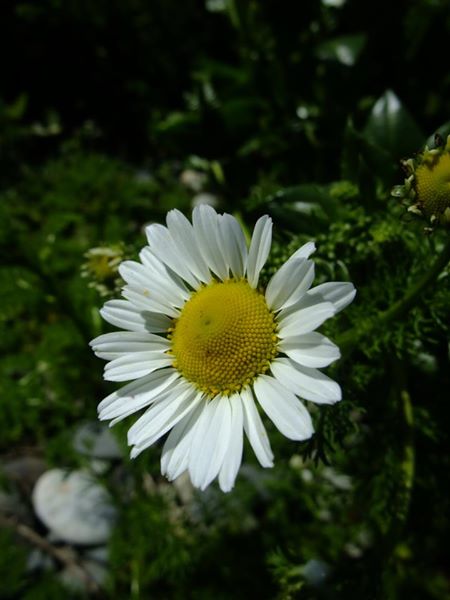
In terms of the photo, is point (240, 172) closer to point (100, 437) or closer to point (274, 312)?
point (100, 437)

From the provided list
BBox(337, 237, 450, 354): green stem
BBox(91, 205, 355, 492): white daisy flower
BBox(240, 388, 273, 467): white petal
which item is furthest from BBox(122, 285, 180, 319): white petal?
BBox(337, 237, 450, 354): green stem

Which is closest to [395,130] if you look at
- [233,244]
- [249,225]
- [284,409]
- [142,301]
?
[249,225]

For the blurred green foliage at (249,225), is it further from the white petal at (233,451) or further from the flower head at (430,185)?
the flower head at (430,185)

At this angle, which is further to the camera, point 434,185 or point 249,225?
point 249,225

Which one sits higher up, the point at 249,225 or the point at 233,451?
the point at 249,225

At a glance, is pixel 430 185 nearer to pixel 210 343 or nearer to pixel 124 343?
pixel 210 343

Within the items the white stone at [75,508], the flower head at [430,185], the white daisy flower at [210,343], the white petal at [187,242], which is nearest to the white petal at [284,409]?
the white daisy flower at [210,343]
